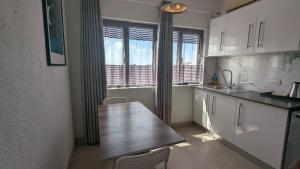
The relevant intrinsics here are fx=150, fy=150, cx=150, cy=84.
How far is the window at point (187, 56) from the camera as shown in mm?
3051

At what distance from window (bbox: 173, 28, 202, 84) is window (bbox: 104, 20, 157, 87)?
0.50 m

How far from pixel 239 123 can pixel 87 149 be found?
7.81ft

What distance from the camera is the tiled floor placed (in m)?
2.01

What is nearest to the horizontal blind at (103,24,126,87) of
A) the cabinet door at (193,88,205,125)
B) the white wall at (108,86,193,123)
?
the white wall at (108,86,193,123)

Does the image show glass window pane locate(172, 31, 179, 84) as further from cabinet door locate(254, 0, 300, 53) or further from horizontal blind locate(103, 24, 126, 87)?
cabinet door locate(254, 0, 300, 53)

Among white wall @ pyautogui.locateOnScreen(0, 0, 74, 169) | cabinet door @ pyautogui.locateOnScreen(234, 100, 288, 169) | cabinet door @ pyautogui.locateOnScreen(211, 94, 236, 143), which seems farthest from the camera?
cabinet door @ pyautogui.locateOnScreen(211, 94, 236, 143)

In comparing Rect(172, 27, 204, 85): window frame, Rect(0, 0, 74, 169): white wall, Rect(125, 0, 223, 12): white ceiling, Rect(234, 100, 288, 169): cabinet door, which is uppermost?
Rect(125, 0, 223, 12): white ceiling

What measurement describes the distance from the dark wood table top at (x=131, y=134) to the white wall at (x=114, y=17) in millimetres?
1044

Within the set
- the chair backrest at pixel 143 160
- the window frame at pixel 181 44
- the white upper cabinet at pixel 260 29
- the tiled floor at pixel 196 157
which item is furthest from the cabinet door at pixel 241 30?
the chair backrest at pixel 143 160

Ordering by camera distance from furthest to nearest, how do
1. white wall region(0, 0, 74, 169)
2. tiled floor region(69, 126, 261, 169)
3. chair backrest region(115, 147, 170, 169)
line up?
tiled floor region(69, 126, 261, 169)
chair backrest region(115, 147, 170, 169)
white wall region(0, 0, 74, 169)

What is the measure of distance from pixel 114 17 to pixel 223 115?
96.0 inches

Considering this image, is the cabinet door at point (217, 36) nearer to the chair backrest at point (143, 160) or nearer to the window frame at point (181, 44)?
the window frame at point (181, 44)

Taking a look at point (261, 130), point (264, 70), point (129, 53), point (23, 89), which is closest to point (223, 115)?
point (261, 130)

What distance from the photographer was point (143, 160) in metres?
0.92
